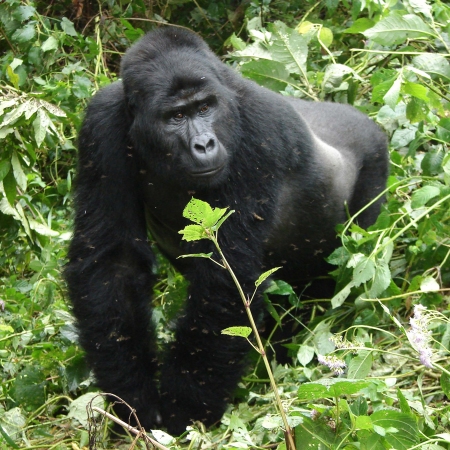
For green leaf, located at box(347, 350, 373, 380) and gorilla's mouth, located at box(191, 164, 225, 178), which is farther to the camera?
gorilla's mouth, located at box(191, 164, 225, 178)

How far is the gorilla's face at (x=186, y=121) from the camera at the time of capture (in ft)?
12.3

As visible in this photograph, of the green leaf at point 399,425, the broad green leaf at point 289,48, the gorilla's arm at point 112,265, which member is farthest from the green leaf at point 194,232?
the broad green leaf at point 289,48

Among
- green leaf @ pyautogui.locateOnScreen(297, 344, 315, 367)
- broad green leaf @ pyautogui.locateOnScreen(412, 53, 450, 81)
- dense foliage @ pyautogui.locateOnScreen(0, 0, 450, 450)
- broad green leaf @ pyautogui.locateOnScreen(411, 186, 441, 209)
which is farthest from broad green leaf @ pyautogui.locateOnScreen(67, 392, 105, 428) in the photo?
broad green leaf @ pyautogui.locateOnScreen(412, 53, 450, 81)

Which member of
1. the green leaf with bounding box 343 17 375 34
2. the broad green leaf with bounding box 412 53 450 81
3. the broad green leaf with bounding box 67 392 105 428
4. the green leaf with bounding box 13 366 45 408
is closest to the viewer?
the broad green leaf with bounding box 67 392 105 428

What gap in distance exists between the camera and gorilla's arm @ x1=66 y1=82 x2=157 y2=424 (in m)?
3.83

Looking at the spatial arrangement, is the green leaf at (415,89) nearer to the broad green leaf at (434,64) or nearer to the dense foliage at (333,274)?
the dense foliage at (333,274)

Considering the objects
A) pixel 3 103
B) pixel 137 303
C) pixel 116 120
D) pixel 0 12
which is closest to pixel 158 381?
pixel 137 303

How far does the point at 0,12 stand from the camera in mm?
6020

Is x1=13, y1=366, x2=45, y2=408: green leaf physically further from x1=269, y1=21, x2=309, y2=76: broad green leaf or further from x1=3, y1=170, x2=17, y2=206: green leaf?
x1=269, y1=21, x2=309, y2=76: broad green leaf

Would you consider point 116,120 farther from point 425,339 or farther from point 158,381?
point 425,339

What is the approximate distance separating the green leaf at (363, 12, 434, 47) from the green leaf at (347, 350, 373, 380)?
6.34 ft

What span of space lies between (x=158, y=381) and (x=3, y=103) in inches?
60.3

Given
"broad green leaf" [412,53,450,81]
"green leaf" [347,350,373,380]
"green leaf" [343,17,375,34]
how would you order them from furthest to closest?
"green leaf" [343,17,375,34], "broad green leaf" [412,53,450,81], "green leaf" [347,350,373,380]

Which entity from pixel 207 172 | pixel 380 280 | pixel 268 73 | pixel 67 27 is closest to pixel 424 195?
pixel 380 280
